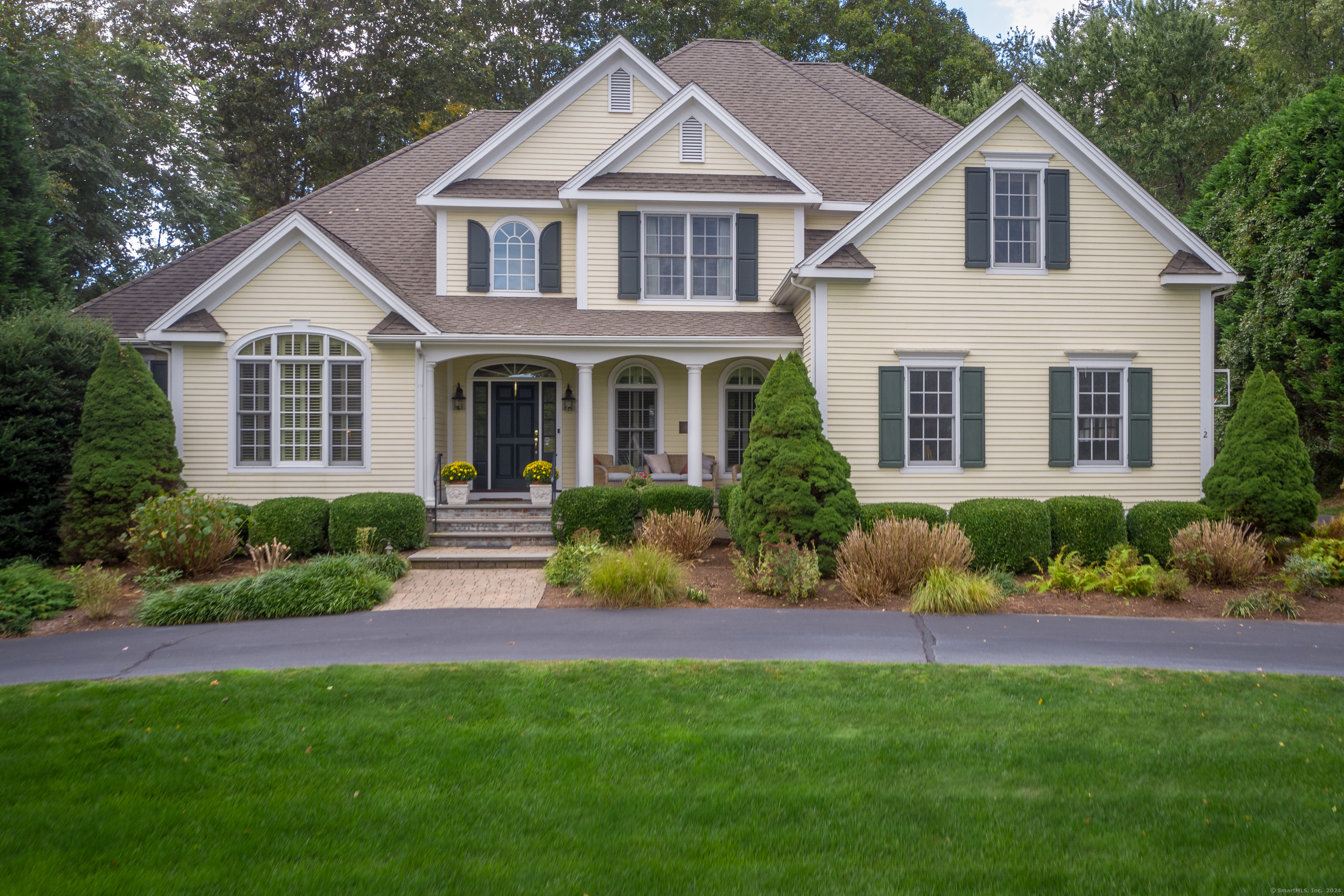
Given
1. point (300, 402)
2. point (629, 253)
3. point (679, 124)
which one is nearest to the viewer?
point (300, 402)

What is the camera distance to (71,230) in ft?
72.0

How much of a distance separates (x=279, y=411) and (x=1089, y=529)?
12524mm

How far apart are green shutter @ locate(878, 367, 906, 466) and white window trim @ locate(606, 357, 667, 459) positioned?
14.4 feet

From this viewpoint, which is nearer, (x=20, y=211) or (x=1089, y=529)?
(x=1089, y=529)

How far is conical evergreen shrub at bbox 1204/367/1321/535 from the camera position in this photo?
10.9 m

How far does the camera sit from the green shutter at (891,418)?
12992mm

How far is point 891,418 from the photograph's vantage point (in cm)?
1302

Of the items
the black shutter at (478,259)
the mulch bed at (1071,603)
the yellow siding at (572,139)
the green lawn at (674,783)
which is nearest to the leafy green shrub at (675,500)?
the mulch bed at (1071,603)

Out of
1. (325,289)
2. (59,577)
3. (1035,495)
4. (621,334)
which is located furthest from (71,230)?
(1035,495)

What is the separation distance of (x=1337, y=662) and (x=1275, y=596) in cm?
219

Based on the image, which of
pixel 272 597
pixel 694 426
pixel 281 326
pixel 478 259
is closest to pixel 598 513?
pixel 694 426

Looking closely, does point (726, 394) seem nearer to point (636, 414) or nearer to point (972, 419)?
point (636, 414)

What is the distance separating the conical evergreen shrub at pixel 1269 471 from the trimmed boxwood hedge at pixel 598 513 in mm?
8356

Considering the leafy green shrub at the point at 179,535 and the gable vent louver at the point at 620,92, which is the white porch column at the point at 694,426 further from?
the leafy green shrub at the point at 179,535
